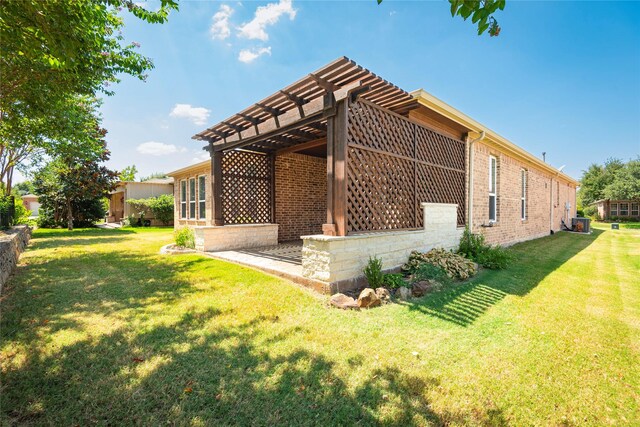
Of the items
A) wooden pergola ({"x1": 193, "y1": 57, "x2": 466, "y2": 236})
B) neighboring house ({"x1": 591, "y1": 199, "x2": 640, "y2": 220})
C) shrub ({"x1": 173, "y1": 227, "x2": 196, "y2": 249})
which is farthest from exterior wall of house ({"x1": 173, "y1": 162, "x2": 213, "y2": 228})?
neighboring house ({"x1": 591, "y1": 199, "x2": 640, "y2": 220})

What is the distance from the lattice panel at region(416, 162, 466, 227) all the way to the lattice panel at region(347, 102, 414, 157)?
72cm

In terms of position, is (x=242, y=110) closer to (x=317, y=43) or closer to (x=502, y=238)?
(x=317, y=43)

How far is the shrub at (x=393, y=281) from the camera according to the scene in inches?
187

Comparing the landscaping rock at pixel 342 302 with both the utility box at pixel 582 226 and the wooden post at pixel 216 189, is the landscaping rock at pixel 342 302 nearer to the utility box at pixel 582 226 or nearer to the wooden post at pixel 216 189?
the wooden post at pixel 216 189

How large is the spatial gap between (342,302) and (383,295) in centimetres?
70

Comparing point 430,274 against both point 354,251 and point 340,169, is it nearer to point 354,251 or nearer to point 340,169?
point 354,251

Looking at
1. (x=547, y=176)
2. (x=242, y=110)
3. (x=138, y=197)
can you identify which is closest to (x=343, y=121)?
(x=242, y=110)

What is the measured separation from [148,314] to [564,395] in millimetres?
4394

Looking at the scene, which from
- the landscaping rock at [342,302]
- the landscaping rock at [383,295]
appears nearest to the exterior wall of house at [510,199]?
the landscaping rock at [383,295]

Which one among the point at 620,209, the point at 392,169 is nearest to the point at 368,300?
the point at 392,169

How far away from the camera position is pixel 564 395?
2.22 metres

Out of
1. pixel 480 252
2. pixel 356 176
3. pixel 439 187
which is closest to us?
pixel 356 176

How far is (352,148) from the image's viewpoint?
482 cm

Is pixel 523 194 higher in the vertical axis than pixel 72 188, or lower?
lower
